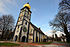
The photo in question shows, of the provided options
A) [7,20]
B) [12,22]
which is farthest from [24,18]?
[7,20]

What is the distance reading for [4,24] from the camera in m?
24.1

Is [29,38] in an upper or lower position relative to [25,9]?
lower

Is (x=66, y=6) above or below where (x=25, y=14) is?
below

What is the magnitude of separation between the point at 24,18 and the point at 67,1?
18.1 meters

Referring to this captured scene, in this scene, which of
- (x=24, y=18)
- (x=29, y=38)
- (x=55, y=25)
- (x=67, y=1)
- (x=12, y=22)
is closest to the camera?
(x=67, y=1)

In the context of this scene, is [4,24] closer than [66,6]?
No

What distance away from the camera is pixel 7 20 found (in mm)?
24578

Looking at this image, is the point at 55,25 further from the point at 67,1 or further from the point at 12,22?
the point at 12,22

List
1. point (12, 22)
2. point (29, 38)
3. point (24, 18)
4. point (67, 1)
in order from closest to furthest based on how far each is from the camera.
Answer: point (67, 1) < point (29, 38) < point (24, 18) < point (12, 22)

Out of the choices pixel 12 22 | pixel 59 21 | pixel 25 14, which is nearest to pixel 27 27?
pixel 25 14

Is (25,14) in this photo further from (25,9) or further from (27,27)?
(27,27)

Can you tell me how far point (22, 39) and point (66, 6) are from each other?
61.7 ft

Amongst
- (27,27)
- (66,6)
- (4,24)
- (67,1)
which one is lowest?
(27,27)

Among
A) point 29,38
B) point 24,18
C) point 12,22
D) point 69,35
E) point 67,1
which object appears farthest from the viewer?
point 12,22
